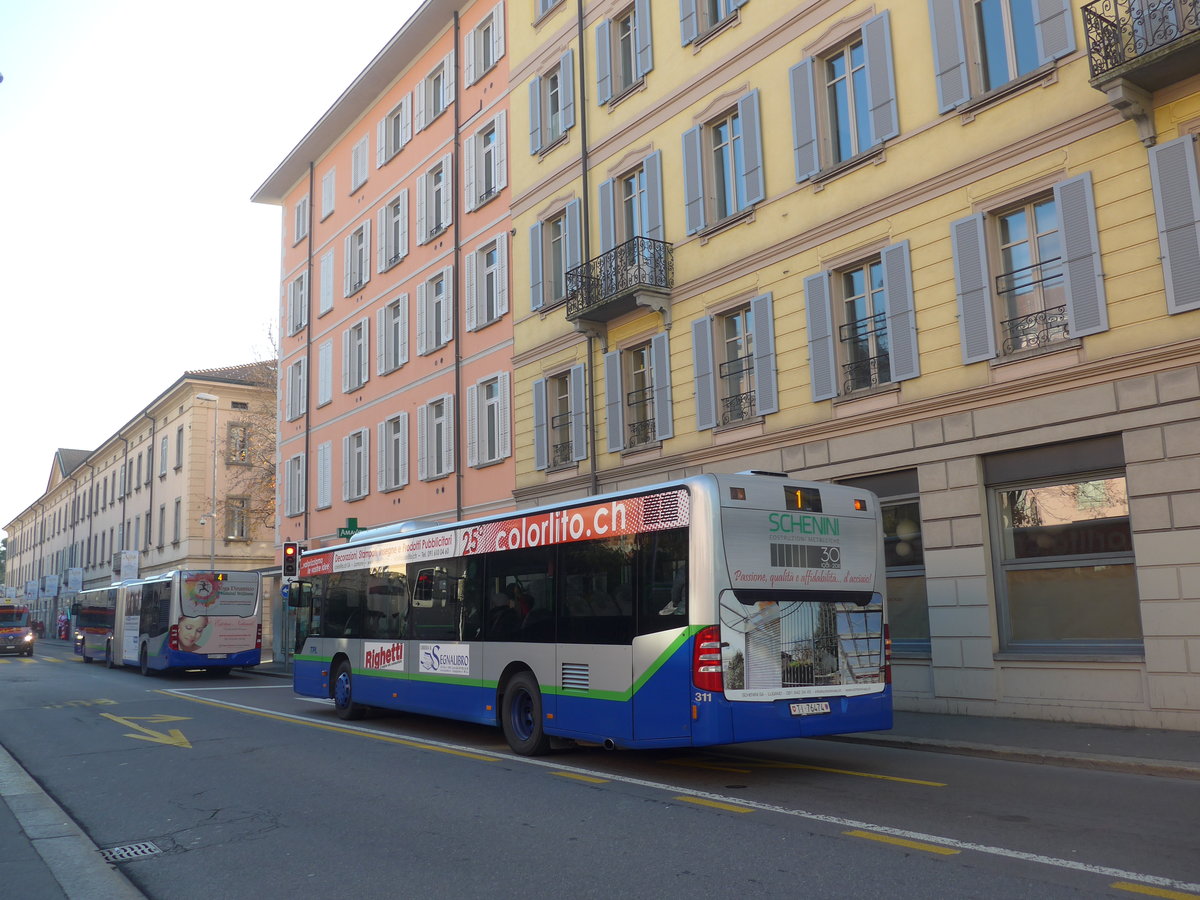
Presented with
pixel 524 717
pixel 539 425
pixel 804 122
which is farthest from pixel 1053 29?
pixel 539 425

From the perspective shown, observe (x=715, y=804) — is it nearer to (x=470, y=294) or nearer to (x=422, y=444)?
(x=470, y=294)

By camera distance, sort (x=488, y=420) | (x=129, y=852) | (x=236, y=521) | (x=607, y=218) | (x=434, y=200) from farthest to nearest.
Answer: (x=236, y=521) → (x=434, y=200) → (x=488, y=420) → (x=607, y=218) → (x=129, y=852)

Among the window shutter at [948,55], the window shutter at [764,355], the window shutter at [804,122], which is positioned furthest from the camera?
the window shutter at [764,355]

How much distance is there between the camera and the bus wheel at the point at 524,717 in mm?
11727

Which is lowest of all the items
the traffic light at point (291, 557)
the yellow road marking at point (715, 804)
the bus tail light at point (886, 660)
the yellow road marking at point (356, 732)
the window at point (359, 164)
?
the yellow road marking at point (715, 804)

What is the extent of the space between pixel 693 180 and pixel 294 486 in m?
24.2

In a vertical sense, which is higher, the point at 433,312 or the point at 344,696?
the point at 433,312

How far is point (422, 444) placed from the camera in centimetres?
3002

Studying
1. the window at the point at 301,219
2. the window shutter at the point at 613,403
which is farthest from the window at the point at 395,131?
the window shutter at the point at 613,403

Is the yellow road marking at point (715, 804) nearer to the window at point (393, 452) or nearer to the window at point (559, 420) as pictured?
the window at point (559, 420)

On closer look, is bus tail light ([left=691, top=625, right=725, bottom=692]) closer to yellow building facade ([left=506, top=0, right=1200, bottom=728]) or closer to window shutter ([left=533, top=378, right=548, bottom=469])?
yellow building facade ([left=506, top=0, right=1200, bottom=728])

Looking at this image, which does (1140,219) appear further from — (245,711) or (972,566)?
(245,711)

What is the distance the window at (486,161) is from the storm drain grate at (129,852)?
21668 millimetres

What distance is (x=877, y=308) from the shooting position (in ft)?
54.7
